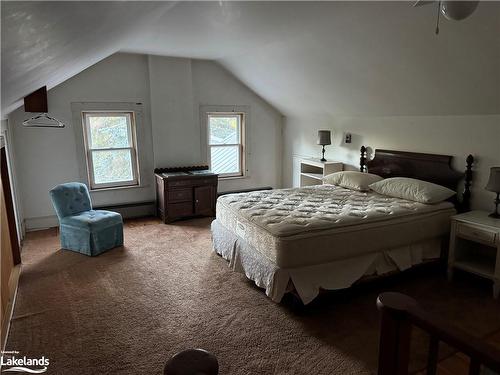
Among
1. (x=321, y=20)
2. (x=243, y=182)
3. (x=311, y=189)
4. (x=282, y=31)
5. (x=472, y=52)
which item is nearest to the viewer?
(x=472, y=52)

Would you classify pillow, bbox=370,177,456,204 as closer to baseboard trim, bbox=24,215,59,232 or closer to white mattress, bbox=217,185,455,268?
white mattress, bbox=217,185,455,268

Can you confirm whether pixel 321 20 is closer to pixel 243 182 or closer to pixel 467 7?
pixel 467 7

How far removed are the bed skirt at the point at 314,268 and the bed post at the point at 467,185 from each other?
506mm

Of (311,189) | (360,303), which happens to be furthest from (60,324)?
(311,189)

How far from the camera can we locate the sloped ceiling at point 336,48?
8.27 feet

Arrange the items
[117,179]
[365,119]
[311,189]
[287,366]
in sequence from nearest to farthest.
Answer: [287,366] < [311,189] < [365,119] < [117,179]

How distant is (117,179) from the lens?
528cm

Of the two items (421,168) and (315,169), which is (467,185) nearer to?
(421,168)

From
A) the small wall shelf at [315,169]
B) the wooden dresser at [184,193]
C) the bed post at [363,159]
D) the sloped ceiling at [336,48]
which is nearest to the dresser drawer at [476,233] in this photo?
the sloped ceiling at [336,48]

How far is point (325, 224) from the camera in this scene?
2.80 m

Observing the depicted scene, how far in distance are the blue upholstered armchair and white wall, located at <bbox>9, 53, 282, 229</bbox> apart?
1.02 meters

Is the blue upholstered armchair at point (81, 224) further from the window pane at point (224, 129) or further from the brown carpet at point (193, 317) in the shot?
the window pane at point (224, 129)

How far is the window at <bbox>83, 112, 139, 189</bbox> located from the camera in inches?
197

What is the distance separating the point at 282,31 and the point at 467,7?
7.60ft
